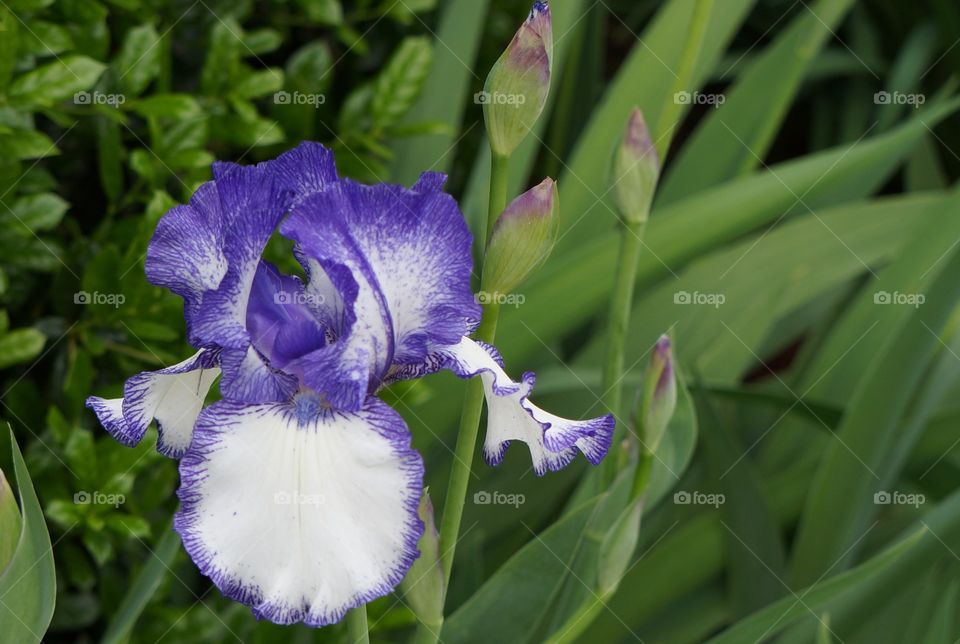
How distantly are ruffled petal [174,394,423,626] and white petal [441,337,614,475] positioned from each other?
5 centimetres

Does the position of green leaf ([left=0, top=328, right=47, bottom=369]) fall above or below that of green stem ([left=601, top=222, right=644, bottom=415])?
below

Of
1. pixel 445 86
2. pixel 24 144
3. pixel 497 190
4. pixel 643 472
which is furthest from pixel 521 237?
pixel 445 86

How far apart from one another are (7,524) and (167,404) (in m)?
0.10

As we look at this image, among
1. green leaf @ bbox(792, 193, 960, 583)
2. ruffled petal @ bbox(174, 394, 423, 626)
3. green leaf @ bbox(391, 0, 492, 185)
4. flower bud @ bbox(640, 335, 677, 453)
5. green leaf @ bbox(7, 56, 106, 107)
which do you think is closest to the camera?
ruffled petal @ bbox(174, 394, 423, 626)

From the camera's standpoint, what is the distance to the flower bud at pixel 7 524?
506mm

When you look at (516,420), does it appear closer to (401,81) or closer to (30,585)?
(30,585)

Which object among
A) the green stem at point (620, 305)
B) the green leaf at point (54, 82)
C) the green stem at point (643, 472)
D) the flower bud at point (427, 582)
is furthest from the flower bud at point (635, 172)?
the green leaf at point (54, 82)

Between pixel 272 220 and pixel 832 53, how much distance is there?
1.59 metres

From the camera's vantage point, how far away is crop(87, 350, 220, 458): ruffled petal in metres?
0.50

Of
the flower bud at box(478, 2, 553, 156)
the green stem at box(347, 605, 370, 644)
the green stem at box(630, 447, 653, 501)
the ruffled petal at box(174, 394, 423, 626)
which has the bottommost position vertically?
the green stem at box(347, 605, 370, 644)

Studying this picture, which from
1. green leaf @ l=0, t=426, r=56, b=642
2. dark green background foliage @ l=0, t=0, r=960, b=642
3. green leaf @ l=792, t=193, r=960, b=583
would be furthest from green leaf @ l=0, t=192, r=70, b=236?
green leaf @ l=792, t=193, r=960, b=583

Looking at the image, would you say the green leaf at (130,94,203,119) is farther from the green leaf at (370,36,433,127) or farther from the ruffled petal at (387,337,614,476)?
the ruffled petal at (387,337,614,476)

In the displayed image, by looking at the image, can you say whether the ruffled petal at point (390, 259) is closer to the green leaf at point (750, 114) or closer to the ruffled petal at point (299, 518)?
the ruffled petal at point (299, 518)

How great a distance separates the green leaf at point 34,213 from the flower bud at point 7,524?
0.33 metres
